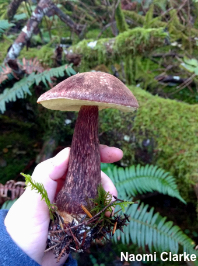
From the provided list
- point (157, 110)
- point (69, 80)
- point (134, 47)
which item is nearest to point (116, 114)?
point (157, 110)

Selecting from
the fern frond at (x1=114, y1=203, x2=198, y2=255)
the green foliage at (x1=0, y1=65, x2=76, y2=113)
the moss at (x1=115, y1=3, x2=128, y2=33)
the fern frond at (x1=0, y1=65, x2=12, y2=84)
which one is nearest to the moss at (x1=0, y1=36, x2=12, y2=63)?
the fern frond at (x1=0, y1=65, x2=12, y2=84)

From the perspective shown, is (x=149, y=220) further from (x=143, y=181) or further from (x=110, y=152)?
(x=110, y=152)

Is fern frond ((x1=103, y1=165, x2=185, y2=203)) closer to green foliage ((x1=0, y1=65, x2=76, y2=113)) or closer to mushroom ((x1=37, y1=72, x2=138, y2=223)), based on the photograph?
mushroom ((x1=37, y1=72, x2=138, y2=223))

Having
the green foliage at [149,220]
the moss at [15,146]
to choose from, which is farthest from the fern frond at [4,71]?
the green foliage at [149,220]

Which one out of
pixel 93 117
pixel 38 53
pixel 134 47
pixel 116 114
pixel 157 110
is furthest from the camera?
pixel 38 53

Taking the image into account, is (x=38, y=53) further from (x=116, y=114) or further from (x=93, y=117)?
(x=93, y=117)

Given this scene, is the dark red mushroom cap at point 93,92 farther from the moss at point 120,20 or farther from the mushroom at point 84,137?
the moss at point 120,20
